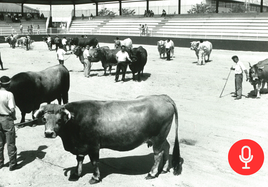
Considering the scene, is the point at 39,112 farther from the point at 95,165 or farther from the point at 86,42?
the point at 86,42

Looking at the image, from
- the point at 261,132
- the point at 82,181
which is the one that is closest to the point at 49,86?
the point at 82,181

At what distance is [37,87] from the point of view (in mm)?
8914

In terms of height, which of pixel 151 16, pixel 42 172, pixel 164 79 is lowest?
pixel 42 172

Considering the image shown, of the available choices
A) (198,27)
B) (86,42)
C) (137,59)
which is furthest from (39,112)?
(198,27)

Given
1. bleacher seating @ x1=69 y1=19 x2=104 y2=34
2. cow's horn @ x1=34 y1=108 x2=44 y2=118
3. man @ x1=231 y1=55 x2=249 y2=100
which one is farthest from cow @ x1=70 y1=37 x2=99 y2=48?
cow's horn @ x1=34 y1=108 x2=44 y2=118

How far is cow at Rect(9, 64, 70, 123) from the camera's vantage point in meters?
8.60

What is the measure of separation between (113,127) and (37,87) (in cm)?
422

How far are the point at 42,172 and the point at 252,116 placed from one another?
6.63m

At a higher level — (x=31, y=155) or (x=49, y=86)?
(x=49, y=86)

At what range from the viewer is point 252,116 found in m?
9.85

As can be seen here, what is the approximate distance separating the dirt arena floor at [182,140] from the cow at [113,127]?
0.51 metres

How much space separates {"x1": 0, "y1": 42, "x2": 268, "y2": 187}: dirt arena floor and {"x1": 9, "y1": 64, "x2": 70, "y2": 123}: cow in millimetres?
735

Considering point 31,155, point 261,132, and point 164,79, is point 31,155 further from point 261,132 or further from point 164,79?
point 164,79

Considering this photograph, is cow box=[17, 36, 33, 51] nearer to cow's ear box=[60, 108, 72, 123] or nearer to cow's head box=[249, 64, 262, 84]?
cow's head box=[249, 64, 262, 84]
